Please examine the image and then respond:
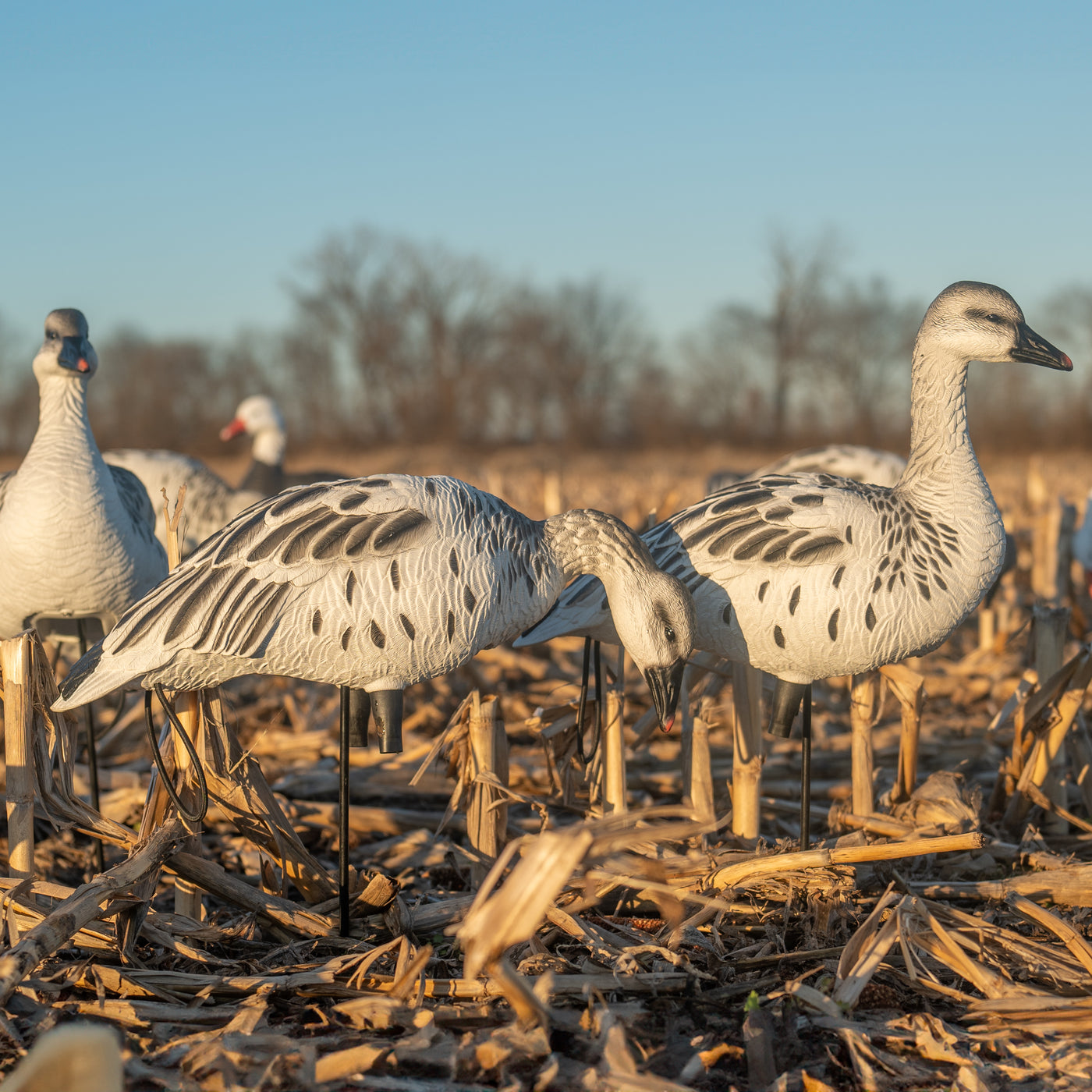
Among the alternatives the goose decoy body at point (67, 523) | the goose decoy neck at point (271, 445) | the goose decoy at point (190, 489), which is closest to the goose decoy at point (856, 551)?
the goose decoy body at point (67, 523)

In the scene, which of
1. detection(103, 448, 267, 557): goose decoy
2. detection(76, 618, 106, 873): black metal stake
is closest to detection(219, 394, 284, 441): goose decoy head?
detection(103, 448, 267, 557): goose decoy

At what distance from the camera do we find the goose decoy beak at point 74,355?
5.34 meters

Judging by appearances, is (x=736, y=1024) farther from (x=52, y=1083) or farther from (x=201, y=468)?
(x=201, y=468)

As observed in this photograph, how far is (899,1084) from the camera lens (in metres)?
3.28

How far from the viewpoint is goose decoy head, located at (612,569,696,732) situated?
4.36 meters

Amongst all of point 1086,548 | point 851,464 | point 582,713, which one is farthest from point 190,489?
point 1086,548

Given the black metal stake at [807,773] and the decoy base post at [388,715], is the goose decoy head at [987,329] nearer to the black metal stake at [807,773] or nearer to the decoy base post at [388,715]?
the black metal stake at [807,773]

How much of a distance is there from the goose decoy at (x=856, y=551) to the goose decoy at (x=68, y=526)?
2.04 m

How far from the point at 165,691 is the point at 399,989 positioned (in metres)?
1.64

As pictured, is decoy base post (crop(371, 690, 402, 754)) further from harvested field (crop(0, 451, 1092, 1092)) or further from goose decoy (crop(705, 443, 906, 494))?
goose decoy (crop(705, 443, 906, 494))

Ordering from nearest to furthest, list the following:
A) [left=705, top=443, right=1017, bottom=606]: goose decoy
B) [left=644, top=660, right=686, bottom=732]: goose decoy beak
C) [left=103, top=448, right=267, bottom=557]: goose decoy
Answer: [left=644, top=660, right=686, bottom=732]: goose decoy beak, [left=705, top=443, right=1017, bottom=606]: goose decoy, [left=103, top=448, right=267, bottom=557]: goose decoy

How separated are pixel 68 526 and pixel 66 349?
96cm

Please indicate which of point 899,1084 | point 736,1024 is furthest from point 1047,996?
point 736,1024

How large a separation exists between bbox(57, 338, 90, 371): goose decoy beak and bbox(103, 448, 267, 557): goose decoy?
384cm
